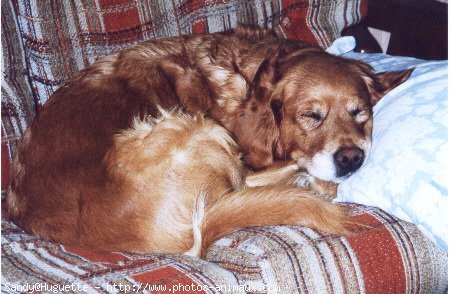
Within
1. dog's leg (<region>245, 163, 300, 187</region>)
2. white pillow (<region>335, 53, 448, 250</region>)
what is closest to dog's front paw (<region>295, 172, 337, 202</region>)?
dog's leg (<region>245, 163, 300, 187</region>)

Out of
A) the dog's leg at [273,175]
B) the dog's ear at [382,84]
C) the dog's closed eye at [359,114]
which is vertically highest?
the dog's ear at [382,84]

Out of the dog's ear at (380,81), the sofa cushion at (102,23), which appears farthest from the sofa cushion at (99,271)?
the dog's ear at (380,81)

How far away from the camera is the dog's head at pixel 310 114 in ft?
7.34

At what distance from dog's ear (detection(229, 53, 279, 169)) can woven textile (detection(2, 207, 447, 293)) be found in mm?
624

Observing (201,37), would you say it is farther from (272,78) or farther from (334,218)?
(334,218)

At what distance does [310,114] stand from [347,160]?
0.28m

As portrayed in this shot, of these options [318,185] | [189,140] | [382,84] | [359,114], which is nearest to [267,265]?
[189,140]

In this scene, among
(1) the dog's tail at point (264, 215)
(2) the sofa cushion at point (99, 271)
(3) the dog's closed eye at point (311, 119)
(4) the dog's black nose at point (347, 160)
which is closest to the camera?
(2) the sofa cushion at point (99, 271)

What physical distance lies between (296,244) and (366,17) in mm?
2207

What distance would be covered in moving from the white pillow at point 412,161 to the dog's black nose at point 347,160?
0.17 feet

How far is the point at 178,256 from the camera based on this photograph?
5.67 feet

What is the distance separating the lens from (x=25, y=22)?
2463 mm

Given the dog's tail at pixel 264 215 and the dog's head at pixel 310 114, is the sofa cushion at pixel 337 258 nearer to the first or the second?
the dog's tail at pixel 264 215

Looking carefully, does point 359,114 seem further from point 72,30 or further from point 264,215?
point 72,30
